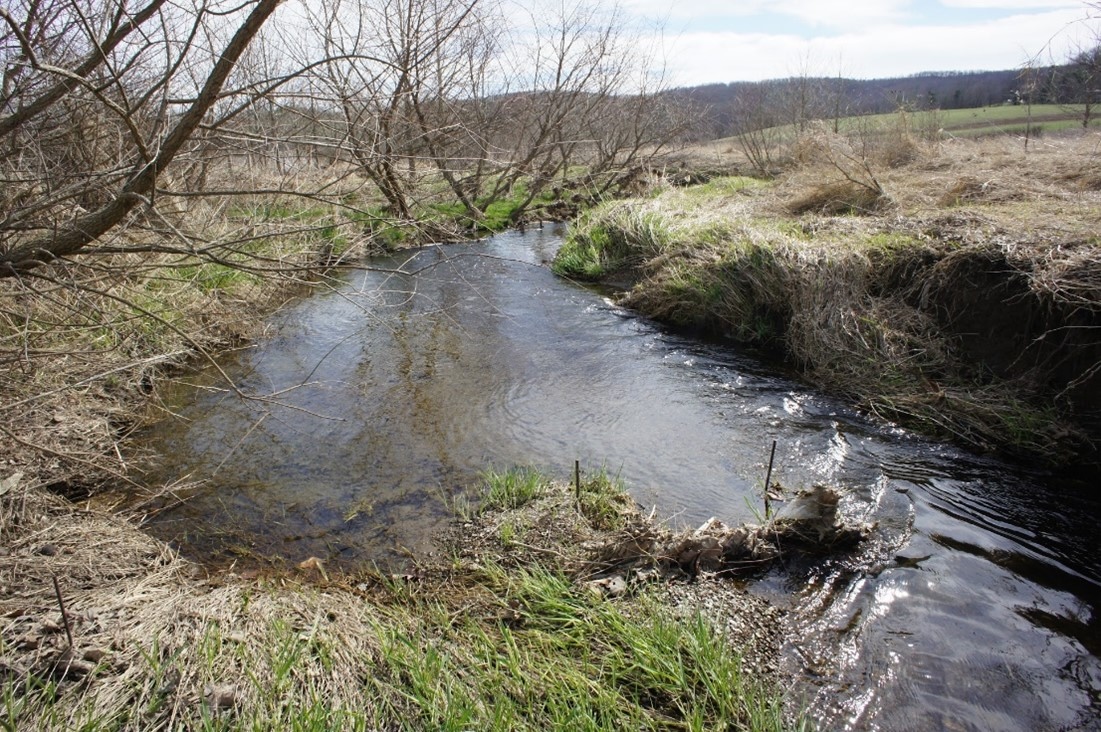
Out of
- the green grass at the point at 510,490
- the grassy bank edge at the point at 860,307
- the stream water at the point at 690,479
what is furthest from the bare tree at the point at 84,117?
the grassy bank edge at the point at 860,307

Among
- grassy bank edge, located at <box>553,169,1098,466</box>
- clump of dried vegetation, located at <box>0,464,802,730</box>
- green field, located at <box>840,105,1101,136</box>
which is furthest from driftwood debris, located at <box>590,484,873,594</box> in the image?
green field, located at <box>840,105,1101,136</box>

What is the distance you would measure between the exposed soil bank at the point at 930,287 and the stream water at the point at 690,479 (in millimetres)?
468

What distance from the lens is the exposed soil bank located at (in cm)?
523

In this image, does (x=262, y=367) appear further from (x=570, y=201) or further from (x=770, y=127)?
(x=770, y=127)

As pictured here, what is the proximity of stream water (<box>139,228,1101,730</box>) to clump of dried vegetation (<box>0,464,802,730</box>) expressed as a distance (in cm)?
42

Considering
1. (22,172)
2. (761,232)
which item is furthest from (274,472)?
(761,232)

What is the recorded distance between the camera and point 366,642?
2945mm

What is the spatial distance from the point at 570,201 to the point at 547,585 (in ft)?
51.4

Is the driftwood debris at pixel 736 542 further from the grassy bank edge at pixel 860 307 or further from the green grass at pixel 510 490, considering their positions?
the grassy bank edge at pixel 860 307

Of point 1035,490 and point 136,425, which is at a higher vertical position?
point 136,425

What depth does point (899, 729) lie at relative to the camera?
270cm

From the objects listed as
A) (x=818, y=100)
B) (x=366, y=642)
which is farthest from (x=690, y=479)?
(x=818, y=100)

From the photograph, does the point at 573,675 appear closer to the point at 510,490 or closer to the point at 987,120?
the point at 510,490

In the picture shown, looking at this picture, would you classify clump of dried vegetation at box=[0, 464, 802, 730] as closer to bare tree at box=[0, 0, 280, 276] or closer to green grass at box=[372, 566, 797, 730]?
green grass at box=[372, 566, 797, 730]
